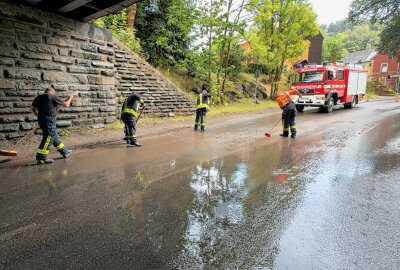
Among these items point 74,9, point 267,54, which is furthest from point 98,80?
point 267,54

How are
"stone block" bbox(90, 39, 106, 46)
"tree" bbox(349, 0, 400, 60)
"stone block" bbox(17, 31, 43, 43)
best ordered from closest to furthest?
1. "stone block" bbox(17, 31, 43, 43)
2. "stone block" bbox(90, 39, 106, 46)
3. "tree" bbox(349, 0, 400, 60)

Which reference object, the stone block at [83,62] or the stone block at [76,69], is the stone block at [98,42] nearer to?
the stone block at [83,62]

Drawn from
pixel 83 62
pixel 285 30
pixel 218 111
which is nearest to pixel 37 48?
pixel 83 62

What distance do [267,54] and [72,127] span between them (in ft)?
60.3

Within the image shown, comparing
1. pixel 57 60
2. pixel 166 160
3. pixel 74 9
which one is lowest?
pixel 166 160

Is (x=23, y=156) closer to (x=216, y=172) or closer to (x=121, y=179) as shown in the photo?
(x=121, y=179)

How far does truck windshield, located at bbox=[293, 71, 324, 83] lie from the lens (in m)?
A: 16.4

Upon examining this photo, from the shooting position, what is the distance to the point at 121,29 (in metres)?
15.8

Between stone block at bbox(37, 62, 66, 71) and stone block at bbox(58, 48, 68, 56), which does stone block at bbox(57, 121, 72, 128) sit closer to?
stone block at bbox(37, 62, 66, 71)

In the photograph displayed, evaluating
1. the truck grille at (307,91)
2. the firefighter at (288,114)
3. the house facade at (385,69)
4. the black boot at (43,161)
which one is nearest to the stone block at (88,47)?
the black boot at (43,161)

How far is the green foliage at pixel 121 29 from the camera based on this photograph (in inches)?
598

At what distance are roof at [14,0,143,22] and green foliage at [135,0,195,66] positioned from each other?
833 centimetres

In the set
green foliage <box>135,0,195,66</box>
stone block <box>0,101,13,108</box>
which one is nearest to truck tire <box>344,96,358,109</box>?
green foliage <box>135,0,195,66</box>

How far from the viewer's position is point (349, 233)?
3449mm
